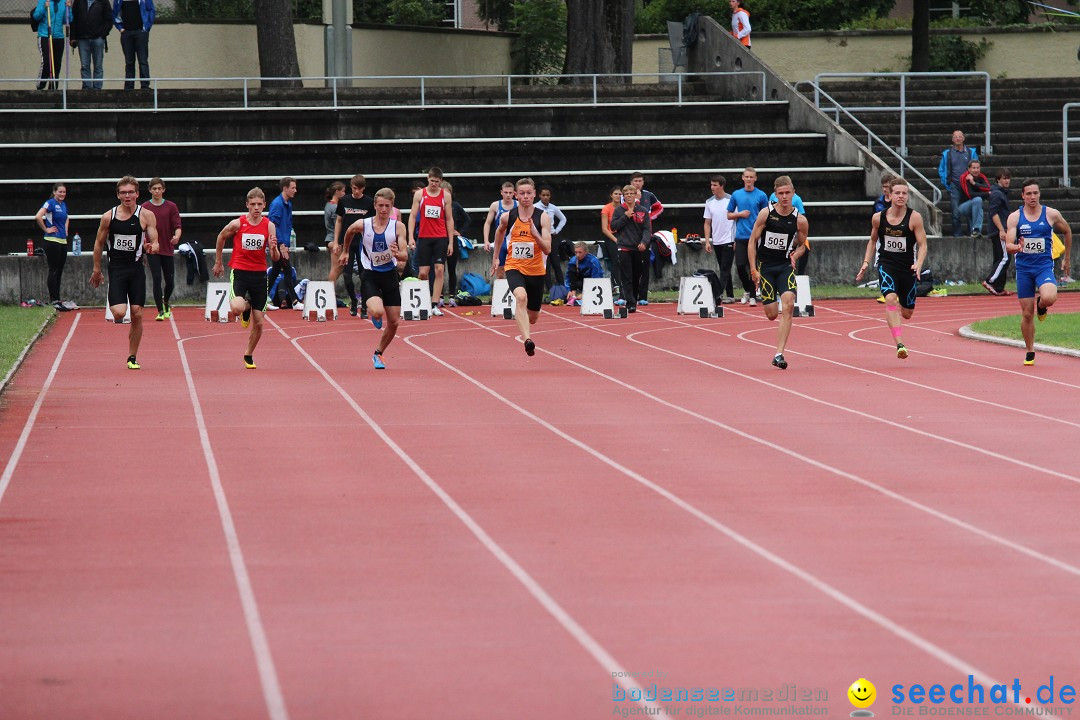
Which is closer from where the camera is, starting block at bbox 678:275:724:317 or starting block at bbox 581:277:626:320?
starting block at bbox 678:275:724:317

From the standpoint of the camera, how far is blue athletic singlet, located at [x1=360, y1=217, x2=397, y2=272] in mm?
16922

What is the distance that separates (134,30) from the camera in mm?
33469

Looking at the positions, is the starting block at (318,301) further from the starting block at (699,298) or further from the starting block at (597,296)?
the starting block at (699,298)

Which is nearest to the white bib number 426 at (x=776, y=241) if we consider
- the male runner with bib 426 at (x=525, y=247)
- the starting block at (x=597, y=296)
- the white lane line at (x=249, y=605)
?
the male runner with bib 426 at (x=525, y=247)

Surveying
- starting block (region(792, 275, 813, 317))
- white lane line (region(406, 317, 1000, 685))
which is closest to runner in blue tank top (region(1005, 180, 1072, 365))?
white lane line (region(406, 317, 1000, 685))

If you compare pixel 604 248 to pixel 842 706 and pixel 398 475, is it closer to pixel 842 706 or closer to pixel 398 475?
pixel 398 475

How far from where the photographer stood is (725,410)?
14008 millimetres

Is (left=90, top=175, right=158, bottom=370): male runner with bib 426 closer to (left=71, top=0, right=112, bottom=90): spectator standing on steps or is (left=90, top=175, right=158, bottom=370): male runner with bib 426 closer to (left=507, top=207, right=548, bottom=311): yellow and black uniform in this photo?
(left=507, top=207, right=548, bottom=311): yellow and black uniform

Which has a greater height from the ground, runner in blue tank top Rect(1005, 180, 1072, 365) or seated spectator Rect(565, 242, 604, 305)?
runner in blue tank top Rect(1005, 180, 1072, 365)

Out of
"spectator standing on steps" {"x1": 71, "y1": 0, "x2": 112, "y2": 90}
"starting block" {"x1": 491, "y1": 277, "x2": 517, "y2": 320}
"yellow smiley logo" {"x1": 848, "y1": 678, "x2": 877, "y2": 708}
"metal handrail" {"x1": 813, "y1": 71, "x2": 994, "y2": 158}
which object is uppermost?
"spectator standing on steps" {"x1": 71, "y1": 0, "x2": 112, "y2": 90}

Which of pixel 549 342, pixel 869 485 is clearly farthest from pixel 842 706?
pixel 549 342

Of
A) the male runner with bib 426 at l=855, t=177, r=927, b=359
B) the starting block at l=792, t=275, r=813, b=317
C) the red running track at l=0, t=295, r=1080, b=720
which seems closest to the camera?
the red running track at l=0, t=295, r=1080, b=720

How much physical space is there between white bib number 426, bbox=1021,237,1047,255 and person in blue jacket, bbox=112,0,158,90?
65.9 ft

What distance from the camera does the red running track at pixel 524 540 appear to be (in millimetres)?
6199
